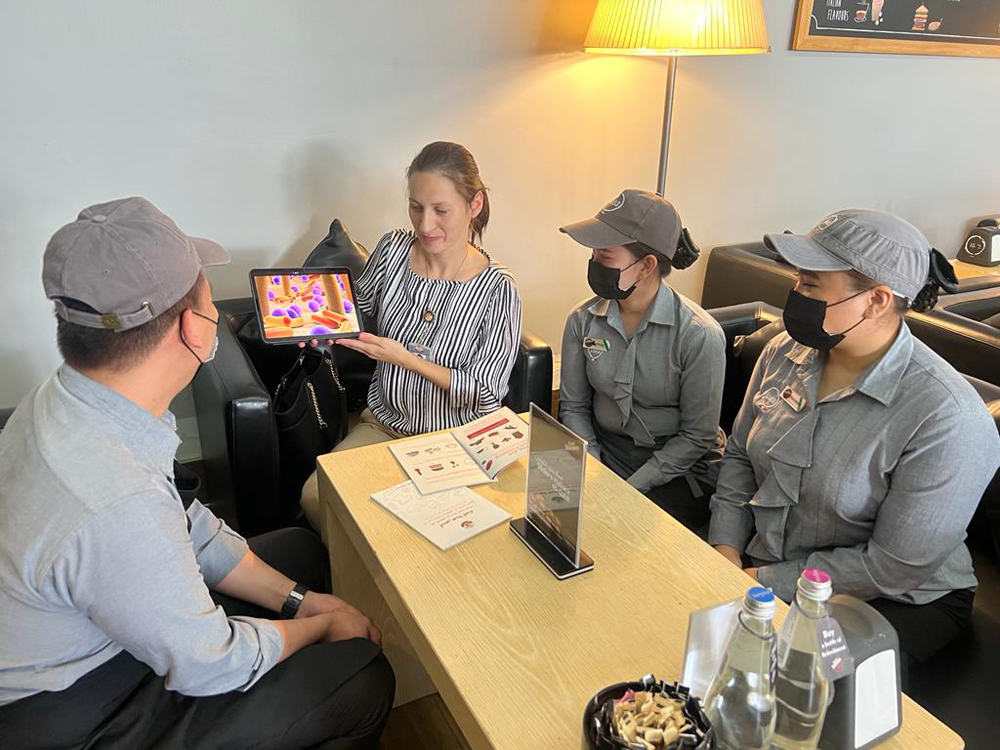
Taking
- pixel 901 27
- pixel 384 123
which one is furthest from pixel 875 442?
pixel 901 27

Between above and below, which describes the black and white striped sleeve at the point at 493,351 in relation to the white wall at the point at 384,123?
below

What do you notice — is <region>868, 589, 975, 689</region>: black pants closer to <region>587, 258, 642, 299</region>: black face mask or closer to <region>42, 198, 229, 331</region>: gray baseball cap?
<region>587, 258, 642, 299</region>: black face mask

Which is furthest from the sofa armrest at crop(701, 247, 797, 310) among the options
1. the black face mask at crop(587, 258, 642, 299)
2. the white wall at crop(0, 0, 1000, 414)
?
the black face mask at crop(587, 258, 642, 299)

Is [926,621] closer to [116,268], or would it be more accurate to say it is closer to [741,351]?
[741,351]

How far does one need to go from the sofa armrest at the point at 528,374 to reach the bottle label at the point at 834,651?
4.63 feet

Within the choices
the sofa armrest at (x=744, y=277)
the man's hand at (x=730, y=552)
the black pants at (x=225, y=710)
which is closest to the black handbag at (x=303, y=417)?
the black pants at (x=225, y=710)

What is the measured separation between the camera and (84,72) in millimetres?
2223

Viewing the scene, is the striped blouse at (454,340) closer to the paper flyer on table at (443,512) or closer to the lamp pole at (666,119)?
the paper flyer on table at (443,512)

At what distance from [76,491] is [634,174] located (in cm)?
274

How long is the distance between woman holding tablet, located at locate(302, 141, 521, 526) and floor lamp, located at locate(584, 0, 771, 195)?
2.97ft

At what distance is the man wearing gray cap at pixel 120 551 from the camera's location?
958 millimetres

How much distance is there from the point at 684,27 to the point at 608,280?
1138 mm

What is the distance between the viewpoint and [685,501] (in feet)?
6.28

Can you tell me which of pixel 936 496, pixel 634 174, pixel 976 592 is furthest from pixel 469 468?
pixel 634 174
